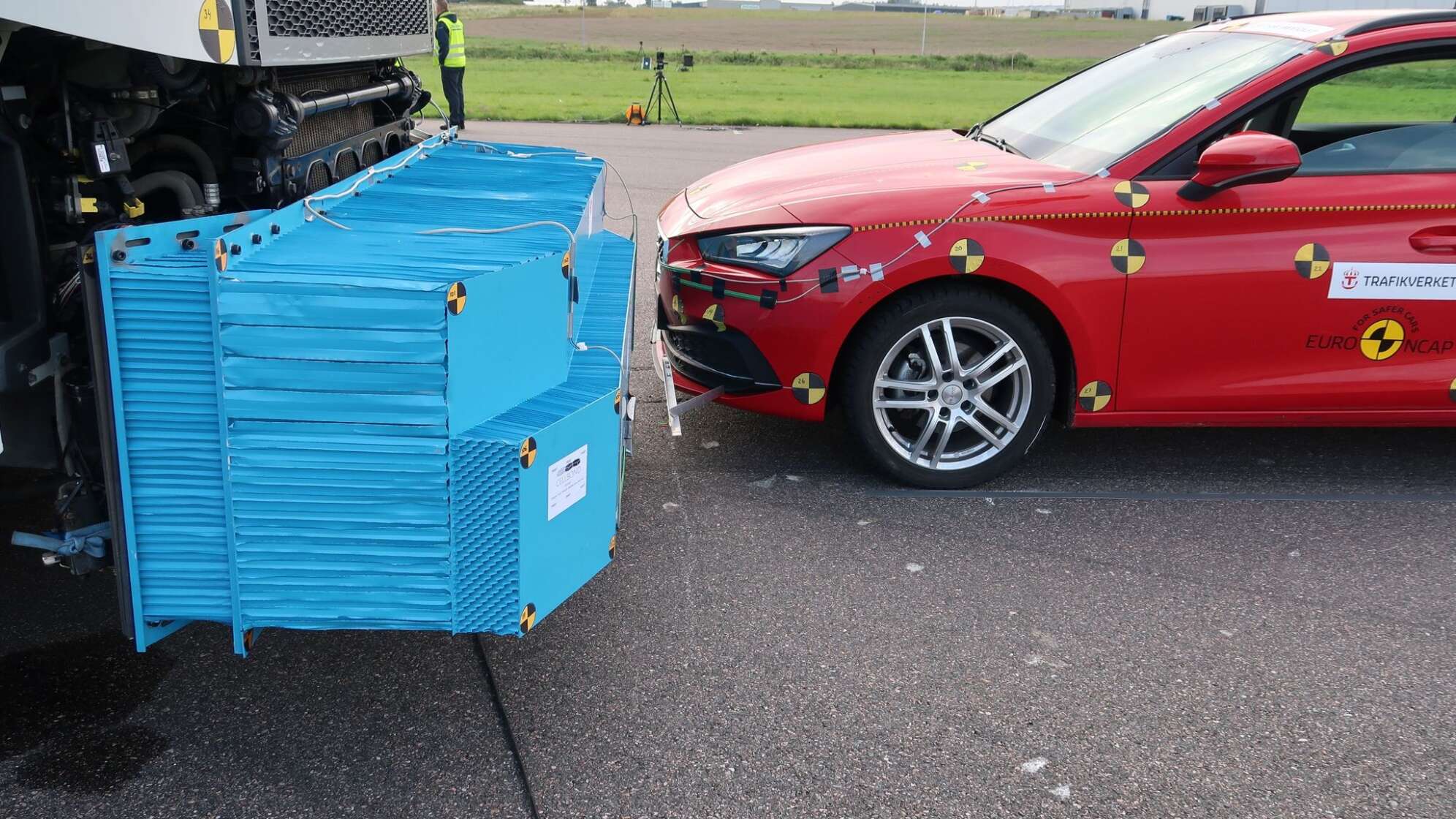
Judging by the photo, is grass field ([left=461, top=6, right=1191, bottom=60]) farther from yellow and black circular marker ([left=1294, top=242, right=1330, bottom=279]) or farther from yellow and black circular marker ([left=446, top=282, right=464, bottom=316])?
yellow and black circular marker ([left=446, top=282, right=464, bottom=316])

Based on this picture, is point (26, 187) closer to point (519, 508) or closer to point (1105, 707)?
point (519, 508)

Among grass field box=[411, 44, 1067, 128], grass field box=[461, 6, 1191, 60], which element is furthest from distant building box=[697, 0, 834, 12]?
grass field box=[411, 44, 1067, 128]

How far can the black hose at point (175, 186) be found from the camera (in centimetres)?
290

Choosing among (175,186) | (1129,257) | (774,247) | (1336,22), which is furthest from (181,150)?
(1336,22)

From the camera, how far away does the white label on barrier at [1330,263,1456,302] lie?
13.0ft

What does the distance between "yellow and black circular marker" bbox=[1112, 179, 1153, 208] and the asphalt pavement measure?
1.07 meters

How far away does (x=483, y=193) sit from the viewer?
3600 millimetres

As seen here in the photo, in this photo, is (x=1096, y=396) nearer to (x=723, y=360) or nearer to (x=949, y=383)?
(x=949, y=383)

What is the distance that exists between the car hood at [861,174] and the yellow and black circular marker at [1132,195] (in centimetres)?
20

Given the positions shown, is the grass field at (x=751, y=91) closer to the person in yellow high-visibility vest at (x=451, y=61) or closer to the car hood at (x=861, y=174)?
the person in yellow high-visibility vest at (x=451, y=61)

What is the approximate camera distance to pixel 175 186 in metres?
3.02

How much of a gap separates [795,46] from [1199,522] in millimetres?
55463

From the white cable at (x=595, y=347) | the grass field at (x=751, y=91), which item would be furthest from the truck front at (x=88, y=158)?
the grass field at (x=751, y=91)

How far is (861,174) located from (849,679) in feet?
7.01
